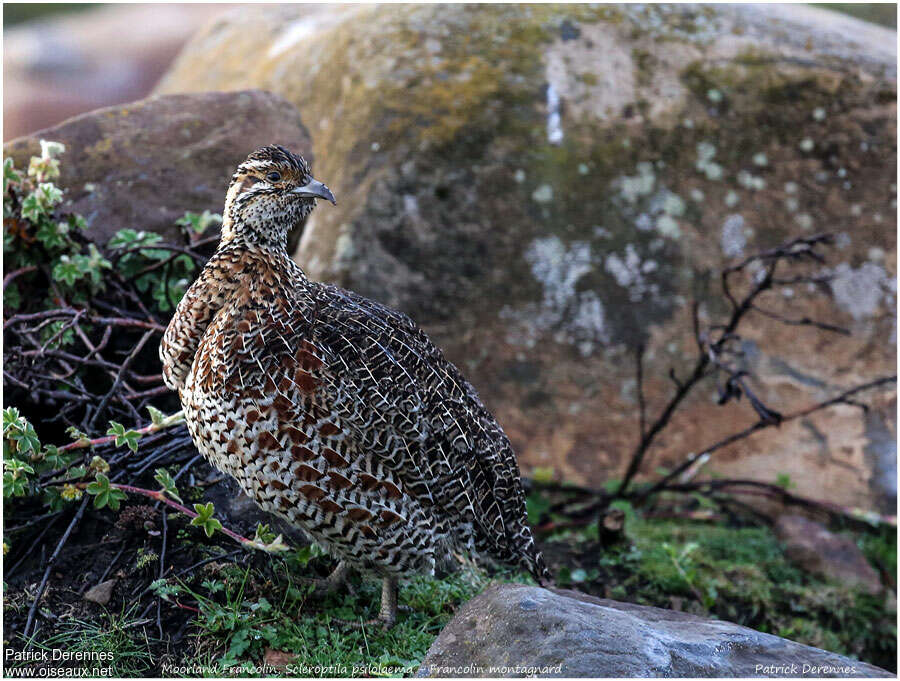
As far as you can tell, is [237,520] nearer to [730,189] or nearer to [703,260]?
[703,260]

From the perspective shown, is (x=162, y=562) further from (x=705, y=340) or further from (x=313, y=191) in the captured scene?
(x=705, y=340)

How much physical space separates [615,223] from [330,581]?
11.0 ft


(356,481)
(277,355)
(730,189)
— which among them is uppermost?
(730,189)

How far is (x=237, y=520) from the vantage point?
421 cm

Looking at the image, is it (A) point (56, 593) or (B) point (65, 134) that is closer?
(A) point (56, 593)

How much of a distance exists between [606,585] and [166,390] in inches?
102

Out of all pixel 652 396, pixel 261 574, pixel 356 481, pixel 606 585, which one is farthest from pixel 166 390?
pixel 652 396

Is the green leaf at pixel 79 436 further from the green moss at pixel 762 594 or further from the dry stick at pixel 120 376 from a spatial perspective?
the green moss at pixel 762 594

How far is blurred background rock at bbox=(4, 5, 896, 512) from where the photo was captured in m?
6.20

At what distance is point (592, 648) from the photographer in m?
2.88

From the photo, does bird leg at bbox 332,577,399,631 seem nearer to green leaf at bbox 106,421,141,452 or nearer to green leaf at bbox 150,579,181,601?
green leaf at bbox 150,579,181,601

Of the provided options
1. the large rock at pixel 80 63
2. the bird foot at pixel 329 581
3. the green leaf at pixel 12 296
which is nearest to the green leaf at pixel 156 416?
the bird foot at pixel 329 581

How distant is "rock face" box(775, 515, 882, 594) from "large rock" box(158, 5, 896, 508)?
0.55 metres

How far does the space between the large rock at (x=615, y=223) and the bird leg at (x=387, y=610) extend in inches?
94.8
